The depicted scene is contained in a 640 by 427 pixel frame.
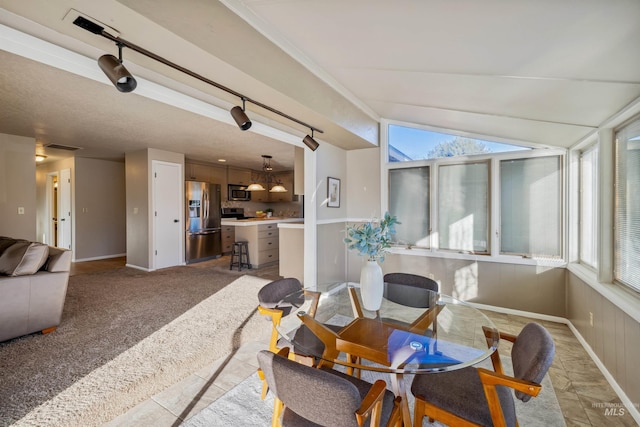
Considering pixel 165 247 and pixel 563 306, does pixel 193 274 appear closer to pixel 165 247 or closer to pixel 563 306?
pixel 165 247

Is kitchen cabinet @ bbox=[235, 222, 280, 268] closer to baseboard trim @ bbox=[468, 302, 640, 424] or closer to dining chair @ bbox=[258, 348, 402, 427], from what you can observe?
baseboard trim @ bbox=[468, 302, 640, 424]

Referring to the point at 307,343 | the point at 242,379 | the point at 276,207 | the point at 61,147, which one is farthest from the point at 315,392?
the point at 276,207

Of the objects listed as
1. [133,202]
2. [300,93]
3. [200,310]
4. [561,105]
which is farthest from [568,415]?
[133,202]

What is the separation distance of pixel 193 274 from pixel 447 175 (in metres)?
→ 4.45

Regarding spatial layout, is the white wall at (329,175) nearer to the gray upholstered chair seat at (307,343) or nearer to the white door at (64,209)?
the gray upholstered chair seat at (307,343)

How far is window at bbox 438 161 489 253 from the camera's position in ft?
11.5

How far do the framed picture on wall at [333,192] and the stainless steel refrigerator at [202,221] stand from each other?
354 centimetres

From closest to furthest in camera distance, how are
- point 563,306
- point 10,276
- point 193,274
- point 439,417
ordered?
point 439,417 < point 10,276 < point 563,306 < point 193,274

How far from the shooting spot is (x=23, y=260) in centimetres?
250

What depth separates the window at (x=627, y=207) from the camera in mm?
1918

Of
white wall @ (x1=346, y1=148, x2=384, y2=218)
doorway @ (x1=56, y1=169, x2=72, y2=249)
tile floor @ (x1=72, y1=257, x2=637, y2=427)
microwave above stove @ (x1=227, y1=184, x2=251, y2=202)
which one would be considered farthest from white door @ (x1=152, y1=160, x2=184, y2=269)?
tile floor @ (x1=72, y1=257, x2=637, y2=427)

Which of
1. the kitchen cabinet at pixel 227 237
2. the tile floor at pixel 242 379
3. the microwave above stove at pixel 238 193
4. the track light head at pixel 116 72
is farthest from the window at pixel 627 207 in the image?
the microwave above stove at pixel 238 193

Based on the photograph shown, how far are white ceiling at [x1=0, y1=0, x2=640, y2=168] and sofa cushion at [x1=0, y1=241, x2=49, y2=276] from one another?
1526 millimetres

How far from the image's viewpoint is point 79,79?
7.73 ft
